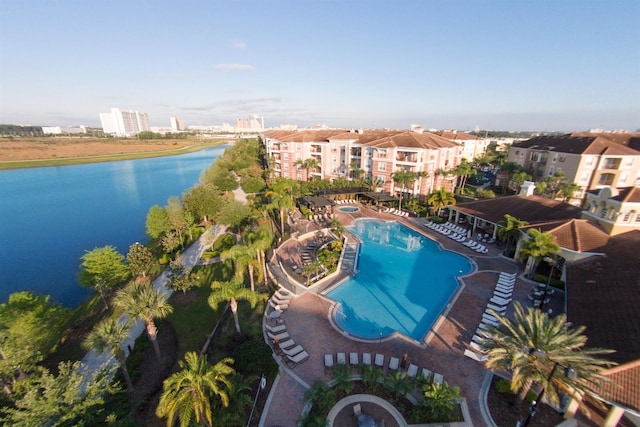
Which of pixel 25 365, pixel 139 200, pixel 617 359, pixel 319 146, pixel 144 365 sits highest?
pixel 319 146

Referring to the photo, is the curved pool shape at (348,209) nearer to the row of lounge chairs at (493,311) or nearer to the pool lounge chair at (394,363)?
the row of lounge chairs at (493,311)

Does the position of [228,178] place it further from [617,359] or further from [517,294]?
[617,359]

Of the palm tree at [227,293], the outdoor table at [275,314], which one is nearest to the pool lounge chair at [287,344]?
the outdoor table at [275,314]

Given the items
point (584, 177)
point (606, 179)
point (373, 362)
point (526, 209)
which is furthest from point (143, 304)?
point (606, 179)

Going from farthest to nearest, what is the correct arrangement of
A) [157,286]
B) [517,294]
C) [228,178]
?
1. [228,178]
2. [157,286]
3. [517,294]

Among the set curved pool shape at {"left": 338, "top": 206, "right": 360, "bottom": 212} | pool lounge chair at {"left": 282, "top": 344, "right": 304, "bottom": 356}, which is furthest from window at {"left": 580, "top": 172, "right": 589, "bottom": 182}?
pool lounge chair at {"left": 282, "top": 344, "right": 304, "bottom": 356}

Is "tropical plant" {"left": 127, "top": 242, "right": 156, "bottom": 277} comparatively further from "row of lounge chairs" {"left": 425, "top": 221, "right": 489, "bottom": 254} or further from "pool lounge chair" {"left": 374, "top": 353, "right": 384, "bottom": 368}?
"row of lounge chairs" {"left": 425, "top": 221, "right": 489, "bottom": 254}

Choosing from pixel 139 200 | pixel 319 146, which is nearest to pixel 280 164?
pixel 319 146
